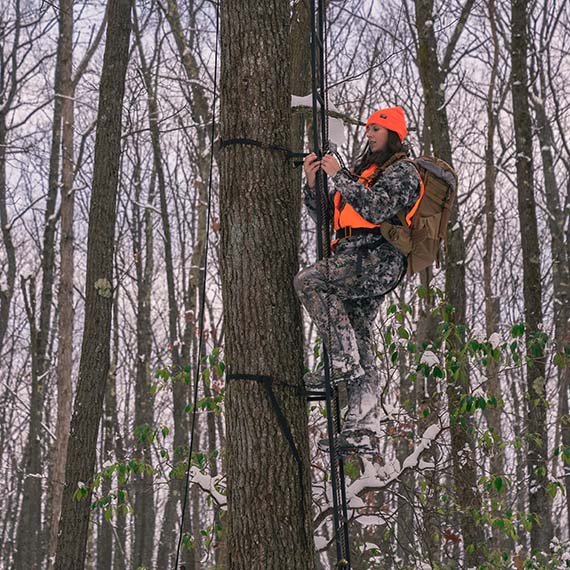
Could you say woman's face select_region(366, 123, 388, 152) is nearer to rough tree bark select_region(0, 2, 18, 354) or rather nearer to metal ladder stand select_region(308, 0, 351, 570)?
metal ladder stand select_region(308, 0, 351, 570)

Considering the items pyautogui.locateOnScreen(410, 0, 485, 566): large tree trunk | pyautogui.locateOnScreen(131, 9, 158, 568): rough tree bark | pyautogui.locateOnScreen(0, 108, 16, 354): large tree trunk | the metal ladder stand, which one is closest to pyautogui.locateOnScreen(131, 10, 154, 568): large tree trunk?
pyautogui.locateOnScreen(131, 9, 158, 568): rough tree bark

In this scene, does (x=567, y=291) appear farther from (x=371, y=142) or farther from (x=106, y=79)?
(x=371, y=142)

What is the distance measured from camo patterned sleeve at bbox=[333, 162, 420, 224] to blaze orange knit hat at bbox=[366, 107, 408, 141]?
21 centimetres

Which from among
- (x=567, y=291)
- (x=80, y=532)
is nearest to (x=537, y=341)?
(x=80, y=532)

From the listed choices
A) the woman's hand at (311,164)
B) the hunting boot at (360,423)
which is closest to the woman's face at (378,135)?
the woman's hand at (311,164)

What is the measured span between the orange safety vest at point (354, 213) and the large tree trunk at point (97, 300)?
13.1 feet

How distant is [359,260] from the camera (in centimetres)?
401

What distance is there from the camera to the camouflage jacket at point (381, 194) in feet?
12.5

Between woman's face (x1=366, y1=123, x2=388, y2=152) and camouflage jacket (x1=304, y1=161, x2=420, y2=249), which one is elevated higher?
woman's face (x1=366, y1=123, x2=388, y2=152)

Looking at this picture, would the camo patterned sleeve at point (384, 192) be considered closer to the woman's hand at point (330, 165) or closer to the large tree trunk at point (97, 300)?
the woman's hand at point (330, 165)

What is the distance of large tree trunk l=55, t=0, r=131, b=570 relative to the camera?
732 cm

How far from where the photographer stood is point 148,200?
20703 mm

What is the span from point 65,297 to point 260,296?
7991 mm

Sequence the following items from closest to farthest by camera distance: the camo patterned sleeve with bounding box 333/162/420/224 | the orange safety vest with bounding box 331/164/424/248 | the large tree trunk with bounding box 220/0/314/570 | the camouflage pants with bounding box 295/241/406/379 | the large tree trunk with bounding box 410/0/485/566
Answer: the large tree trunk with bounding box 220/0/314/570 < the camo patterned sleeve with bounding box 333/162/420/224 < the camouflage pants with bounding box 295/241/406/379 < the orange safety vest with bounding box 331/164/424/248 < the large tree trunk with bounding box 410/0/485/566
